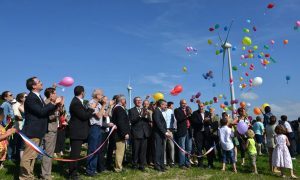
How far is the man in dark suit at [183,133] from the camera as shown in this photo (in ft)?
39.8

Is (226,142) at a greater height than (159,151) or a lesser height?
greater

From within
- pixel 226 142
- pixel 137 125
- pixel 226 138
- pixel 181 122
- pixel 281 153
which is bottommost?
pixel 281 153

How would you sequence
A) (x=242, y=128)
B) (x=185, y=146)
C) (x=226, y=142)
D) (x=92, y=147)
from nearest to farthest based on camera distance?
(x=92, y=147) → (x=226, y=142) → (x=185, y=146) → (x=242, y=128)

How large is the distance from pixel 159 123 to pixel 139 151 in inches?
44.7

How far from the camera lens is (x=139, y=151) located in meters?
11.4

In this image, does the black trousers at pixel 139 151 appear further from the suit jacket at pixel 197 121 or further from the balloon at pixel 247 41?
the balloon at pixel 247 41

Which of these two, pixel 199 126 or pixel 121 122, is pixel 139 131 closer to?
pixel 121 122

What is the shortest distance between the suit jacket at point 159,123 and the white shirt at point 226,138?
2.20 m

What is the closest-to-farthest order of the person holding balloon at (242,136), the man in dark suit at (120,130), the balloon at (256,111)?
the man in dark suit at (120,130)
the person holding balloon at (242,136)
the balloon at (256,111)

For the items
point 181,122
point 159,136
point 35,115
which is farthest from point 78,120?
point 181,122

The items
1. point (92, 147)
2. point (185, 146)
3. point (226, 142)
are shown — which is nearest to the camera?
point (92, 147)

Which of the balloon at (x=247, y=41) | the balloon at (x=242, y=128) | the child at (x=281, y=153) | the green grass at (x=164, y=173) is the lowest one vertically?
the green grass at (x=164, y=173)

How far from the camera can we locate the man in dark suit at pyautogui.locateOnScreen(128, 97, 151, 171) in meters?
11.1

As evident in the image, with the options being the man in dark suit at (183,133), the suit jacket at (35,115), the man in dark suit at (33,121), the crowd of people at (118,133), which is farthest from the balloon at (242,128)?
the suit jacket at (35,115)
